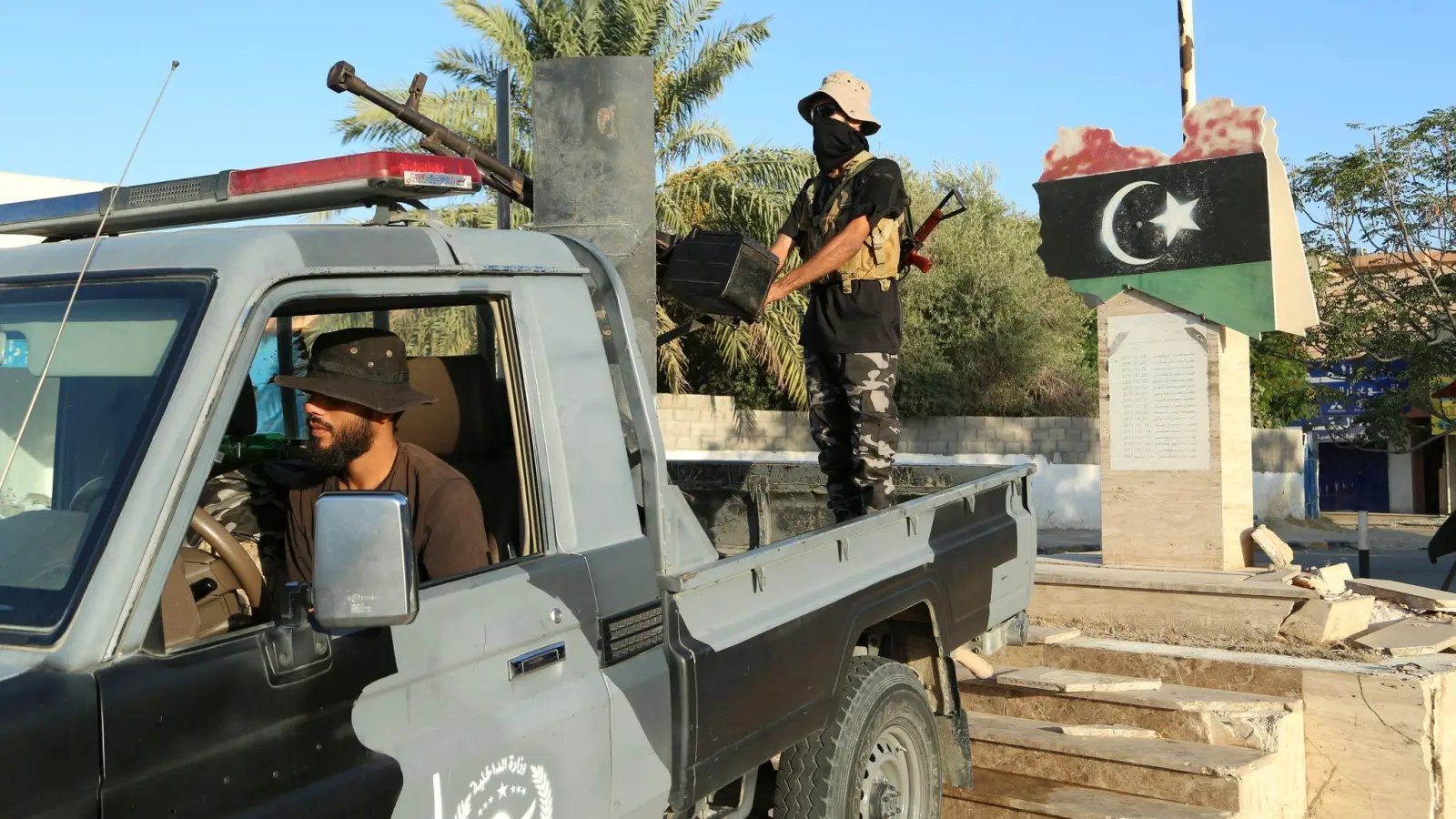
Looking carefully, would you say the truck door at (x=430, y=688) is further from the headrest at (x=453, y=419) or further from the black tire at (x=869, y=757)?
the black tire at (x=869, y=757)

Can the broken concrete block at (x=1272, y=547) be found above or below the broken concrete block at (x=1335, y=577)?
above

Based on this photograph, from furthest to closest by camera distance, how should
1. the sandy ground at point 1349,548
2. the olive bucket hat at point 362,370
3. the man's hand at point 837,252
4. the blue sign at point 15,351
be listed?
1. the sandy ground at point 1349,548
2. the man's hand at point 837,252
3. the olive bucket hat at point 362,370
4. the blue sign at point 15,351

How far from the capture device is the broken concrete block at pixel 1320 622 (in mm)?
7297

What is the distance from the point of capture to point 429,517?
3.04 metres

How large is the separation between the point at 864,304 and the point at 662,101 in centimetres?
1724

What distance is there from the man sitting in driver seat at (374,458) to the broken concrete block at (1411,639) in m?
5.62

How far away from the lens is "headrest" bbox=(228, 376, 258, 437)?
312 centimetres

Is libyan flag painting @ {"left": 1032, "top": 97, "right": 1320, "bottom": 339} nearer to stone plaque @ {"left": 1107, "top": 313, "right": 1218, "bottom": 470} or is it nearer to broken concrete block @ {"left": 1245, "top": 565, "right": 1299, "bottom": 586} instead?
stone plaque @ {"left": 1107, "top": 313, "right": 1218, "bottom": 470}

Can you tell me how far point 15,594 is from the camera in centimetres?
211

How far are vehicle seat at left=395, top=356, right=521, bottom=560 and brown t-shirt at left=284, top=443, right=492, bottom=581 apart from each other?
0.39 feet

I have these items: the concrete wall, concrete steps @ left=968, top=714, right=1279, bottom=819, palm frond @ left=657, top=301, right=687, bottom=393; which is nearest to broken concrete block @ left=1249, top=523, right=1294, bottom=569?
concrete steps @ left=968, top=714, right=1279, bottom=819

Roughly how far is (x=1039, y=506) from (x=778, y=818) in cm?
2061

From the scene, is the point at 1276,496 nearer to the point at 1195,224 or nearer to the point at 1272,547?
the point at 1272,547

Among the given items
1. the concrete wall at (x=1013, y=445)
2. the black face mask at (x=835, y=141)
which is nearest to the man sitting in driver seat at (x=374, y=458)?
the black face mask at (x=835, y=141)
